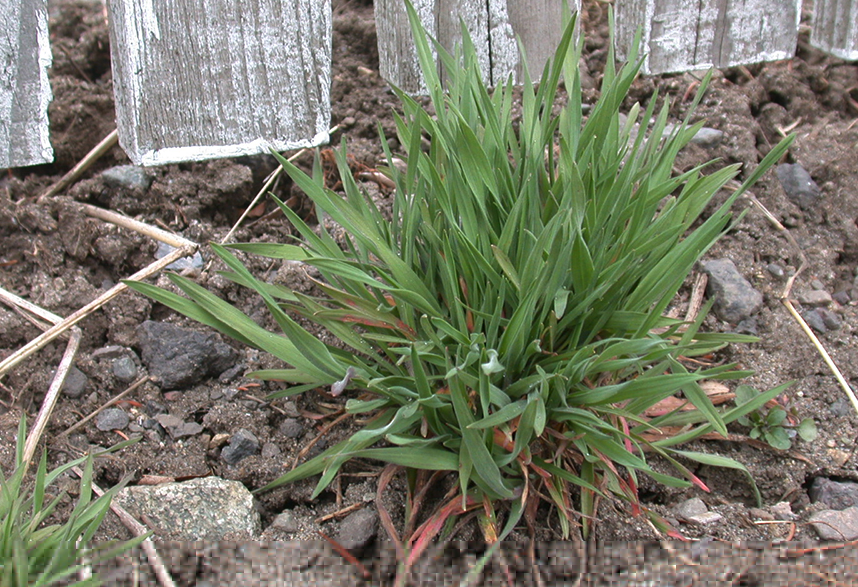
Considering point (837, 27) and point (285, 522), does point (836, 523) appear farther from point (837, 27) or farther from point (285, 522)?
point (837, 27)

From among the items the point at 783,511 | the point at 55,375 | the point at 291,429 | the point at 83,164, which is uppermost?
the point at 83,164

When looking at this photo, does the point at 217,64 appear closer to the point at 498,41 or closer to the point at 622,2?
the point at 498,41

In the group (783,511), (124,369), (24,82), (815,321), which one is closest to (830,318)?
(815,321)

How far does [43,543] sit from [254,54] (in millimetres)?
1119

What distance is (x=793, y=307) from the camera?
1.83m

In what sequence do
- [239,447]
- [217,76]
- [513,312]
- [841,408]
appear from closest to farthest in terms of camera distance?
1. [513,312]
2. [239,447]
3. [841,408]
4. [217,76]

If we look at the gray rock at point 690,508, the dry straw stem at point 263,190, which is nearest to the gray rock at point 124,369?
the dry straw stem at point 263,190

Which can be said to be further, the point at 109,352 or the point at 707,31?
the point at 707,31

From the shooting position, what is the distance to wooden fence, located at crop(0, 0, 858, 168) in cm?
166

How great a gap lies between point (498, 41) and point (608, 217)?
716mm

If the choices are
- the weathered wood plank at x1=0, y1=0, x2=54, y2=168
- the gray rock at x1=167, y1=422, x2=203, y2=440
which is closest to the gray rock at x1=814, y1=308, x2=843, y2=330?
the gray rock at x1=167, y1=422, x2=203, y2=440

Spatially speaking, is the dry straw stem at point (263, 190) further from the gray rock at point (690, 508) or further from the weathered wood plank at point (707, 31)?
the gray rock at point (690, 508)

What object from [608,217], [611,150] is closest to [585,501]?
[608,217]

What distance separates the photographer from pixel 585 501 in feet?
4.40
